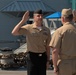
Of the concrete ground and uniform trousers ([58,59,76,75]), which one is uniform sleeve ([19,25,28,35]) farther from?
the concrete ground

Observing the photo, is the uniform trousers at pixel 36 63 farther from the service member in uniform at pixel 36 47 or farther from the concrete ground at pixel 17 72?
the concrete ground at pixel 17 72

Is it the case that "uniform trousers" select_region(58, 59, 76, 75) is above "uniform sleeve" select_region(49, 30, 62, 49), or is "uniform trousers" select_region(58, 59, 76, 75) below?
below

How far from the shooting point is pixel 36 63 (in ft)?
23.5

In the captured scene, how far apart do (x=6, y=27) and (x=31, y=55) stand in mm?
21904

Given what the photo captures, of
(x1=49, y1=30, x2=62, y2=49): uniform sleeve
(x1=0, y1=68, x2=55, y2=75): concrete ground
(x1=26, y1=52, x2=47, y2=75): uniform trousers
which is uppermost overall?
(x1=49, y1=30, x2=62, y2=49): uniform sleeve

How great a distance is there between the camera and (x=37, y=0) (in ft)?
97.2

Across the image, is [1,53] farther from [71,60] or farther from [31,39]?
[71,60]

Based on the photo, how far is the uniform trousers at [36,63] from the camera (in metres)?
7.18

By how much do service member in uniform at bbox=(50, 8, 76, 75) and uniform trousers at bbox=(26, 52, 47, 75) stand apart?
105cm

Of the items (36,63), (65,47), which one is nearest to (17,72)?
(36,63)

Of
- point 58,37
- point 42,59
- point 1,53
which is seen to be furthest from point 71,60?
point 1,53

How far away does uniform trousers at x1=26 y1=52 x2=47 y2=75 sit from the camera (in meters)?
7.18

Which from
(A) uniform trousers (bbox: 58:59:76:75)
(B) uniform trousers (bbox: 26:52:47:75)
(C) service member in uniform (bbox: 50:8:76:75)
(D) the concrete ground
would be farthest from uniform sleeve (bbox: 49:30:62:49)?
(D) the concrete ground

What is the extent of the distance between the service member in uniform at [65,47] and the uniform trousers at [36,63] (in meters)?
1.05
